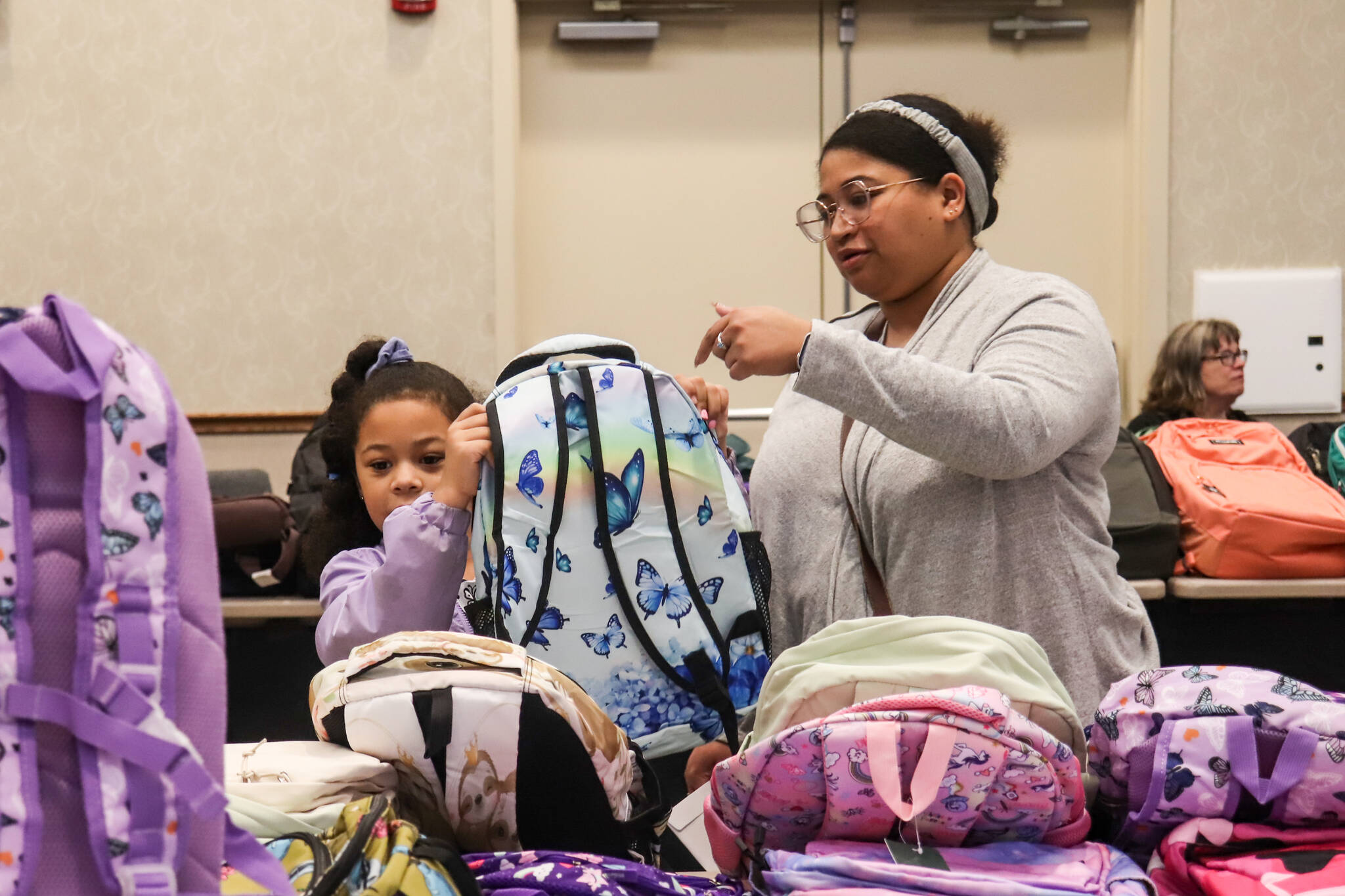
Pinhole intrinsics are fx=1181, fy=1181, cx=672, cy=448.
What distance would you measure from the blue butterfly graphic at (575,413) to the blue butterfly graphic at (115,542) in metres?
0.73

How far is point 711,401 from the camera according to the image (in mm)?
1551

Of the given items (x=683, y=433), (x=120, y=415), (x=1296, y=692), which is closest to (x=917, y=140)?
(x=683, y=433)

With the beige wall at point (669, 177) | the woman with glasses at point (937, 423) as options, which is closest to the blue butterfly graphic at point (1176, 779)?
the woman with glasses at point (937, 423)

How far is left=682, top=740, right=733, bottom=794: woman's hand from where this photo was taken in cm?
131

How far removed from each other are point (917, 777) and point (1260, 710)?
29 cm

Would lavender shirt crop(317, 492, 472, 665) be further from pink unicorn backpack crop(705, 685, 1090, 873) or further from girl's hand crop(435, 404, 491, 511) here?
pink unicorn backpack crop(705, 685, 1090, 873)

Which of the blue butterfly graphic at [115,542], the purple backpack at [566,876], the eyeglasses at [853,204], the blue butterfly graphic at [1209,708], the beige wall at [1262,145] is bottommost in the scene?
the purple backpack at [566,876]

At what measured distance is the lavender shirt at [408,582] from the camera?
4.63 feet

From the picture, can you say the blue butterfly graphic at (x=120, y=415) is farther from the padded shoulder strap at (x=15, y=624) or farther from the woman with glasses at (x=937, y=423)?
the woman with glasses at (x=937, y=423)

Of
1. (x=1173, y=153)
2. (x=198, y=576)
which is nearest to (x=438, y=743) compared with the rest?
(x=198, y=576)

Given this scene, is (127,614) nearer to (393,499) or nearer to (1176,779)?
(1176,779)

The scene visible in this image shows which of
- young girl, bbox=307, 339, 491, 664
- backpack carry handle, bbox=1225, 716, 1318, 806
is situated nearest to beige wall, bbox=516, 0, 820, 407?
young girl, bbox=307, 339, 491, 664

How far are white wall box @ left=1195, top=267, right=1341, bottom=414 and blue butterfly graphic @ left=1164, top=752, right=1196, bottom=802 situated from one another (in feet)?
11.5

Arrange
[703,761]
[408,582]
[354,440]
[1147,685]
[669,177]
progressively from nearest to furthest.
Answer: [1147,685] → [703,761] → [408,582] → [354,440] → [669,177]
